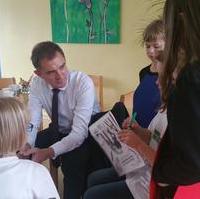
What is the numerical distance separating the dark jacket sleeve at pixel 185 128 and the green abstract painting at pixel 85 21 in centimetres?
243

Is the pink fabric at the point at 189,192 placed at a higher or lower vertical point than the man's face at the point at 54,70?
lower

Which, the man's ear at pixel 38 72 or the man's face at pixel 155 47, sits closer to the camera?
the man's face at pixel 155 47

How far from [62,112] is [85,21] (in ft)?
5.24

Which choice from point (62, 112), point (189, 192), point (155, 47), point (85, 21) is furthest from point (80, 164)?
point (85, 21)

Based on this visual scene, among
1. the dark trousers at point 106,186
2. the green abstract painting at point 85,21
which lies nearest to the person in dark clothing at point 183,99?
the dark trousers at point 106,186

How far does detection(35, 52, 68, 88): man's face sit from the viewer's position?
1.89 meters

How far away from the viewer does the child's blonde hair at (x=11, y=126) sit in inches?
44.1

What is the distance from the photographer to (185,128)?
798mm

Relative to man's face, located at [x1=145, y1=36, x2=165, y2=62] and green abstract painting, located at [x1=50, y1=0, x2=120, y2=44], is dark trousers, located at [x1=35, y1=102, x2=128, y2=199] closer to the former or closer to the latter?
man's face, located at [x1=145, y1=36, x2=165, y2=62]

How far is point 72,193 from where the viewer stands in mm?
1861

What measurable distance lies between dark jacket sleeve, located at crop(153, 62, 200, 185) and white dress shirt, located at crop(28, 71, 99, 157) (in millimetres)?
1020

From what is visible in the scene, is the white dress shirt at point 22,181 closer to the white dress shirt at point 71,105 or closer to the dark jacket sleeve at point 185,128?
the dark jacket sleeve at point 185,128

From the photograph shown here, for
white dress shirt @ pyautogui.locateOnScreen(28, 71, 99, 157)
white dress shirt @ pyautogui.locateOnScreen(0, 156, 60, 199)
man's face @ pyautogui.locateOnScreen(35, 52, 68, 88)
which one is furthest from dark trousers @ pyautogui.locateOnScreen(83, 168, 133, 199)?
man's face @ pyautogui.locateOnScreen(35, 52, 68, 88)

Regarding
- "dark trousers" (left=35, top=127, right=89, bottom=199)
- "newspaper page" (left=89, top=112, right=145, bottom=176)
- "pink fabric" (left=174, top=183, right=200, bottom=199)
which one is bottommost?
"dark trousers" (left=35, top=127, right=89, bottom=199)
